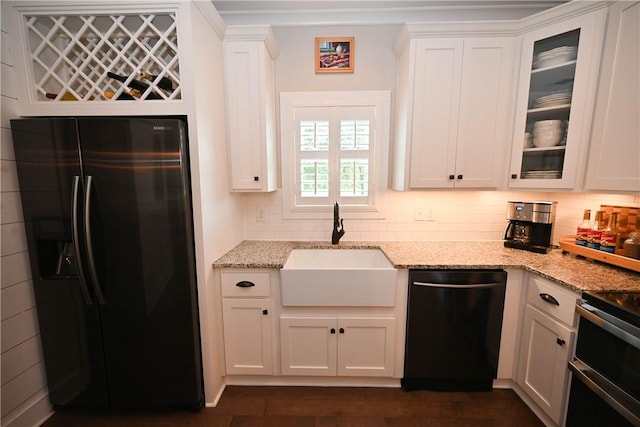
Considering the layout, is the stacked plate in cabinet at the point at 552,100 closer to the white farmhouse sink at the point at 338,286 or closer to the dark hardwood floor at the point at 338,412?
the white farmhouse sink at the point at 338,286

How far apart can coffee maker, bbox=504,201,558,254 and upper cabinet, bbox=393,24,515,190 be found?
0.28m

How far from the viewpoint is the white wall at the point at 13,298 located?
4.53ft

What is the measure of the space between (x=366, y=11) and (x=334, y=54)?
1.25ft

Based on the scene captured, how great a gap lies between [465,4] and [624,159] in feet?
4.96

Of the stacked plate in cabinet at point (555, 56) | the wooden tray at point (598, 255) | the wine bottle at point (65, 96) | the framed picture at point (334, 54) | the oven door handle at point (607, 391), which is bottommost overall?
the oven door handle at point (607, 391)

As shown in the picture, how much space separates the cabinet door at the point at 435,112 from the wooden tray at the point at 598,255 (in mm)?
876

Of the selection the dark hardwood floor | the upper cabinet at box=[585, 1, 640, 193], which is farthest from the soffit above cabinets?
the dark hardwood floor

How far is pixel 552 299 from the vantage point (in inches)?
56.4

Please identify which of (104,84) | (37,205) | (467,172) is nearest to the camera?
(37,205)

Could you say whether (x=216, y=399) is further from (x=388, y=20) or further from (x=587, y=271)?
(x=388, y=20)

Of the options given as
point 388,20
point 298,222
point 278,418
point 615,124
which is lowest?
point 278,418

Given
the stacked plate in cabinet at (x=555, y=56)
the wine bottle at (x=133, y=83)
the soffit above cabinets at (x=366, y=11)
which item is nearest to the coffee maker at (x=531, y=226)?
Result: the stacked plate in cabinet at (x=555, y=56)

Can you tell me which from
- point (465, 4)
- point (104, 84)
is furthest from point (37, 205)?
point (465, 4)

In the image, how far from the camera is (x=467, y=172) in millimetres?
1881
